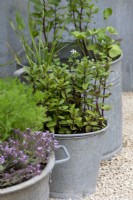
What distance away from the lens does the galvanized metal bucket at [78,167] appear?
10.5 ft

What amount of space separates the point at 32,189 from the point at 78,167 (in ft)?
2.44

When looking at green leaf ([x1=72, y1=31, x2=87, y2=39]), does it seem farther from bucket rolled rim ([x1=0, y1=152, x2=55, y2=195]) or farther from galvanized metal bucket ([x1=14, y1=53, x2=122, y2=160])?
bucket rolled rim ([x1=0, y1=152, x2=55, y2=195])

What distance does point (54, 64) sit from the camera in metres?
3.47

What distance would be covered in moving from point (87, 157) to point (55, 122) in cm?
27

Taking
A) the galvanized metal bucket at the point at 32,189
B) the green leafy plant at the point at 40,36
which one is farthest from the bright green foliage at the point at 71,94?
the galvanized metal bucket at the point at 32,189

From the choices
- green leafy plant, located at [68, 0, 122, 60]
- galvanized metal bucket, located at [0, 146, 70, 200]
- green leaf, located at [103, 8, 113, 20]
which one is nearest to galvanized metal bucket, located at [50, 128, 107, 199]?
galvanized metal bucket, located at [0, 146, 70, 200]

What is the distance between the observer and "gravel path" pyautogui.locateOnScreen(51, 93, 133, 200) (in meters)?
3.37

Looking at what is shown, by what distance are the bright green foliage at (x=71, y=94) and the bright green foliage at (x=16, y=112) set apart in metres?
0.22

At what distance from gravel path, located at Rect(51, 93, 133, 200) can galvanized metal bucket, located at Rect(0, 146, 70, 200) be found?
0.75 meters

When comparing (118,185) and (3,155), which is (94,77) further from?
(3,155)

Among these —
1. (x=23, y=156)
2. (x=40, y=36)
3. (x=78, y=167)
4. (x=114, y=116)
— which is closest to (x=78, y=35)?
(x=40, y=36)

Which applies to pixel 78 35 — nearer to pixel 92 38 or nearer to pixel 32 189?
pixel 92 38

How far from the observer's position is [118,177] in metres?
3.60

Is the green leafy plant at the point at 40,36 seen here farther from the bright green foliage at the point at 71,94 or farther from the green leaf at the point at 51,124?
the green leaf at the point at 51,124
